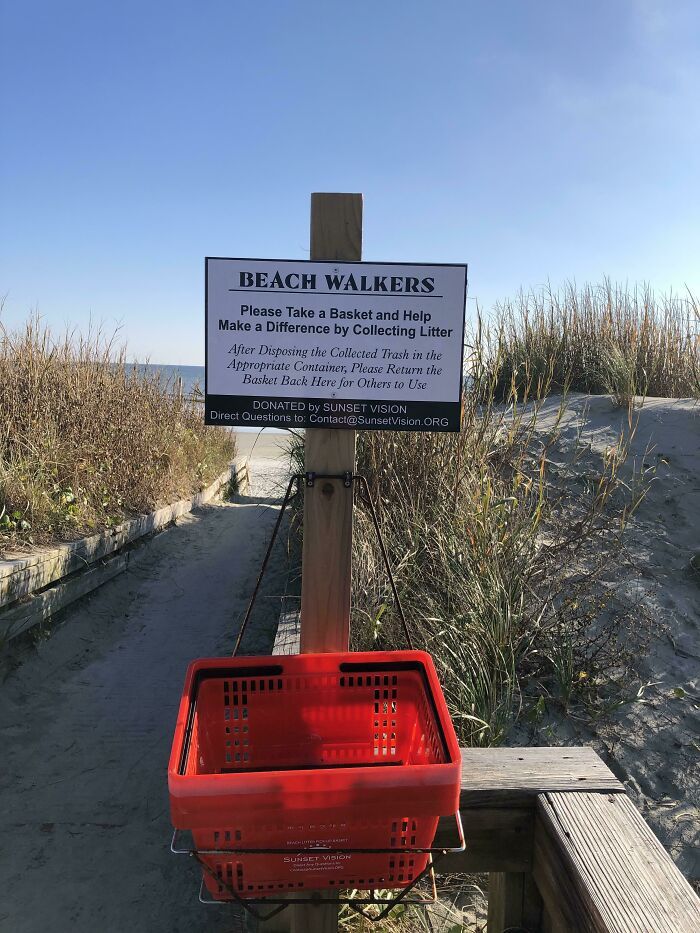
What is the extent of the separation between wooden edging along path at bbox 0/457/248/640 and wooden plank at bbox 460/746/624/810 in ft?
11.3

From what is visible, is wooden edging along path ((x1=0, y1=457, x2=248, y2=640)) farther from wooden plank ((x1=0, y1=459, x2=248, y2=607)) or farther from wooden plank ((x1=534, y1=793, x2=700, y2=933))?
wooden plank ((x1=534, y1=793, x2=700, y2=933))

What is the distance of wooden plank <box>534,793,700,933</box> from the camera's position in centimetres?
137

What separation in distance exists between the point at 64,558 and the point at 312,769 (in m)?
4.16

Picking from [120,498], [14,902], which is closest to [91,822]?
[14,902]

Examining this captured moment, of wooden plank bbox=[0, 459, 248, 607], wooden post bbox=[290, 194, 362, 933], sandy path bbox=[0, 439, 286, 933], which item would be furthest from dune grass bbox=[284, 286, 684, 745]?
wooden plank bbox=[0, 459, 248, 607]

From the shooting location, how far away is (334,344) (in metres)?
1.97

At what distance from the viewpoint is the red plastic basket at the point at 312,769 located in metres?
1.33

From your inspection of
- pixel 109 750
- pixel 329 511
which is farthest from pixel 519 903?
pixel 109 750

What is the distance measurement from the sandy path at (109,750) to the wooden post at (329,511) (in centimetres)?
119

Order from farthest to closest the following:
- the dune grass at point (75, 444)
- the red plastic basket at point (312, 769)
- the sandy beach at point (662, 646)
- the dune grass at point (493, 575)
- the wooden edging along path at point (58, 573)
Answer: the dune grass at point (75, 444), the wooden edging along path at point (58, 573), the dune grass at point (493, 575), the sandy beach at point (662, 646), the red plastic basket at point (312, 769)

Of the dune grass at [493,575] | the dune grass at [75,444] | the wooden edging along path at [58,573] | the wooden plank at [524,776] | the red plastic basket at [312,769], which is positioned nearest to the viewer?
the red plastic basket at [312,769]

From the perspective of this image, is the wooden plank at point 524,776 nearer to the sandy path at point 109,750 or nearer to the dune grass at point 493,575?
the dune grass at point 493,575

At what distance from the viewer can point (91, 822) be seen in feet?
9.50

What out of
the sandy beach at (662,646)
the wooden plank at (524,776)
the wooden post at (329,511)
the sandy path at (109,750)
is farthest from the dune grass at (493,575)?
the sandy path at (109,750)
